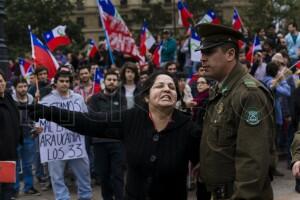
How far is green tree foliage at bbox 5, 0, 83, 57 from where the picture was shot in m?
31.8

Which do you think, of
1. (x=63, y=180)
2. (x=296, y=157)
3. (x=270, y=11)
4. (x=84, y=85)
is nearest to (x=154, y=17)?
(x=270, y=11)

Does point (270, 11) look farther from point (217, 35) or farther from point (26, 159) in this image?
point (217, 35)

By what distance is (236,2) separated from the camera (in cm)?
6122

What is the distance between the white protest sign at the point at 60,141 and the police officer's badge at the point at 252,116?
4.10 meters

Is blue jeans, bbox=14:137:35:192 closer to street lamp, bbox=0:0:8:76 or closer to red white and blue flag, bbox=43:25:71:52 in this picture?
street lamp, bbox=0:0:8:76

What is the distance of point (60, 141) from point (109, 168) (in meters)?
0.76

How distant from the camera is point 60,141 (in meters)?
6.86

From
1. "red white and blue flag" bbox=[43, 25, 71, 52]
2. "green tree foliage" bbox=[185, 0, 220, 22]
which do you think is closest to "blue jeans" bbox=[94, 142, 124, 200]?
"red white and blue flag" bbox=[43, 25, 71, 52]

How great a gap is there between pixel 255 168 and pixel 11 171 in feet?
10.5

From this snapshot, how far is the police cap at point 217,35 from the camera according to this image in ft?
10.6

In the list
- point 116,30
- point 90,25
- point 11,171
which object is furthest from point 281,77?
point 90,25

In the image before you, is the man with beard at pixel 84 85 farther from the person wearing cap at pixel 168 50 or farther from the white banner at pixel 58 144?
the person wearing cap at pixel 168 50

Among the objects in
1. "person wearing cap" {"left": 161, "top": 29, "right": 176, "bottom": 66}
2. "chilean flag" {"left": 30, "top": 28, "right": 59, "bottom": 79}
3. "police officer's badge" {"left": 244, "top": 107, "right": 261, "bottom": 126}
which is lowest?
"police officer's badge" {"left": 244, "top": 107, "right": 261, "bottom": 126}

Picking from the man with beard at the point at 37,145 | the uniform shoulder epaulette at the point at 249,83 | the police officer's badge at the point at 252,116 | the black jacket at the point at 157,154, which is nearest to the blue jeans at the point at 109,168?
the man with beard at the point at 37,145
